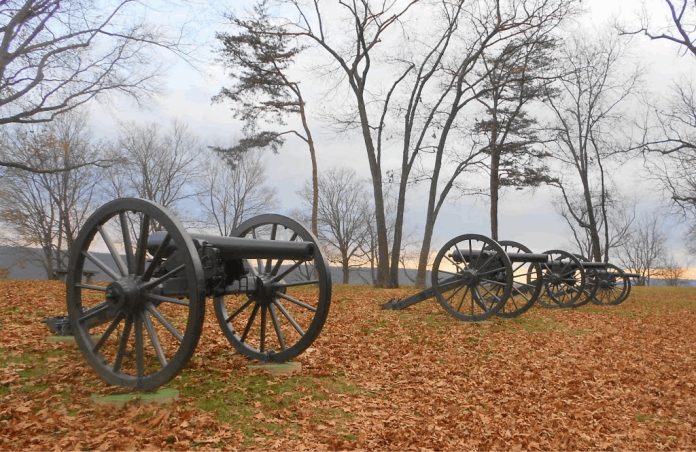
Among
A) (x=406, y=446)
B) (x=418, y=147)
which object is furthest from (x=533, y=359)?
(x=418, y=147)

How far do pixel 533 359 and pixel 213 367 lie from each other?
15.4ft

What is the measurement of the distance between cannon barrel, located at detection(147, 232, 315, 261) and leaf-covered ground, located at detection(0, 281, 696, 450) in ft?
4.26

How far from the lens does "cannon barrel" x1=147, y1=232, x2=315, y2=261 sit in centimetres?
555

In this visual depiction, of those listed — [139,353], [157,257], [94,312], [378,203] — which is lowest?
[139,353]

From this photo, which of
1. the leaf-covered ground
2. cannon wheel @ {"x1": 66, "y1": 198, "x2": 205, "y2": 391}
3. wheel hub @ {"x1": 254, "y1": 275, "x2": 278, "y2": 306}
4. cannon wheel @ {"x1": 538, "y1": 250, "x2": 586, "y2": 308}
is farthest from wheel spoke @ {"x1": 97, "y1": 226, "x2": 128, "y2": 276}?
cannon wheel @ {"x1": 538, "y1": 250, "x2": 586, "y2": 308}

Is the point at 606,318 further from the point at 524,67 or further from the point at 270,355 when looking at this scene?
the point at 524,67

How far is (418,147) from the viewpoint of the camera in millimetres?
22469

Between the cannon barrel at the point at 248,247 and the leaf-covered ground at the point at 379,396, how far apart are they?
51.1 inches

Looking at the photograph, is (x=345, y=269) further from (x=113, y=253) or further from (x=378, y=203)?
(x=113, y=253)

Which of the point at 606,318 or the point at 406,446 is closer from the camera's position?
the point at 406,446

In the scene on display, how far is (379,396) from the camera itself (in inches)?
250

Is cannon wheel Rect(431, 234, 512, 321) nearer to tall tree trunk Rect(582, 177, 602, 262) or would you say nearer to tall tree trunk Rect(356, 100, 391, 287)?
tall tree trunk Rect(356, 100, 391, 287)

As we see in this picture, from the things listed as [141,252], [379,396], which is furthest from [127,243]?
[379,396]

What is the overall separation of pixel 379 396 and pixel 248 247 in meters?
2.13
